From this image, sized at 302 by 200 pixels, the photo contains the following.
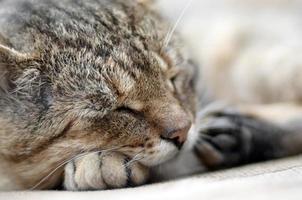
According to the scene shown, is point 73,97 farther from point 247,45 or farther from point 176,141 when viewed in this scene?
point 247,45

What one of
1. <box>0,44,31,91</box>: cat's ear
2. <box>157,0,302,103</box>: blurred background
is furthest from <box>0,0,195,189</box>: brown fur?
<box>157,0,302,103</box>: blurred background

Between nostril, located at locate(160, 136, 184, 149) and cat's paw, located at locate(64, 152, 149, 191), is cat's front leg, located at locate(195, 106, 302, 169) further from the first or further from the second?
cat's paw, located at locate(64, 152, 149, 191)

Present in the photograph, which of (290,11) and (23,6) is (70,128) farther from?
(290,11)

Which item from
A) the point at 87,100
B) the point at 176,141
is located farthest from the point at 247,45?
the point at 87,100

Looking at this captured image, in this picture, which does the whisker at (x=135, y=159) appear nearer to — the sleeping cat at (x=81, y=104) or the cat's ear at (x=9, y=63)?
the sleeping cat at (x=81, y=104)

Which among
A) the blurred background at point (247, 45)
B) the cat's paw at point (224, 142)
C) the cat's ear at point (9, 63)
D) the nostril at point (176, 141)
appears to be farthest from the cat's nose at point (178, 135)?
the blurred background at point (247, 45)
